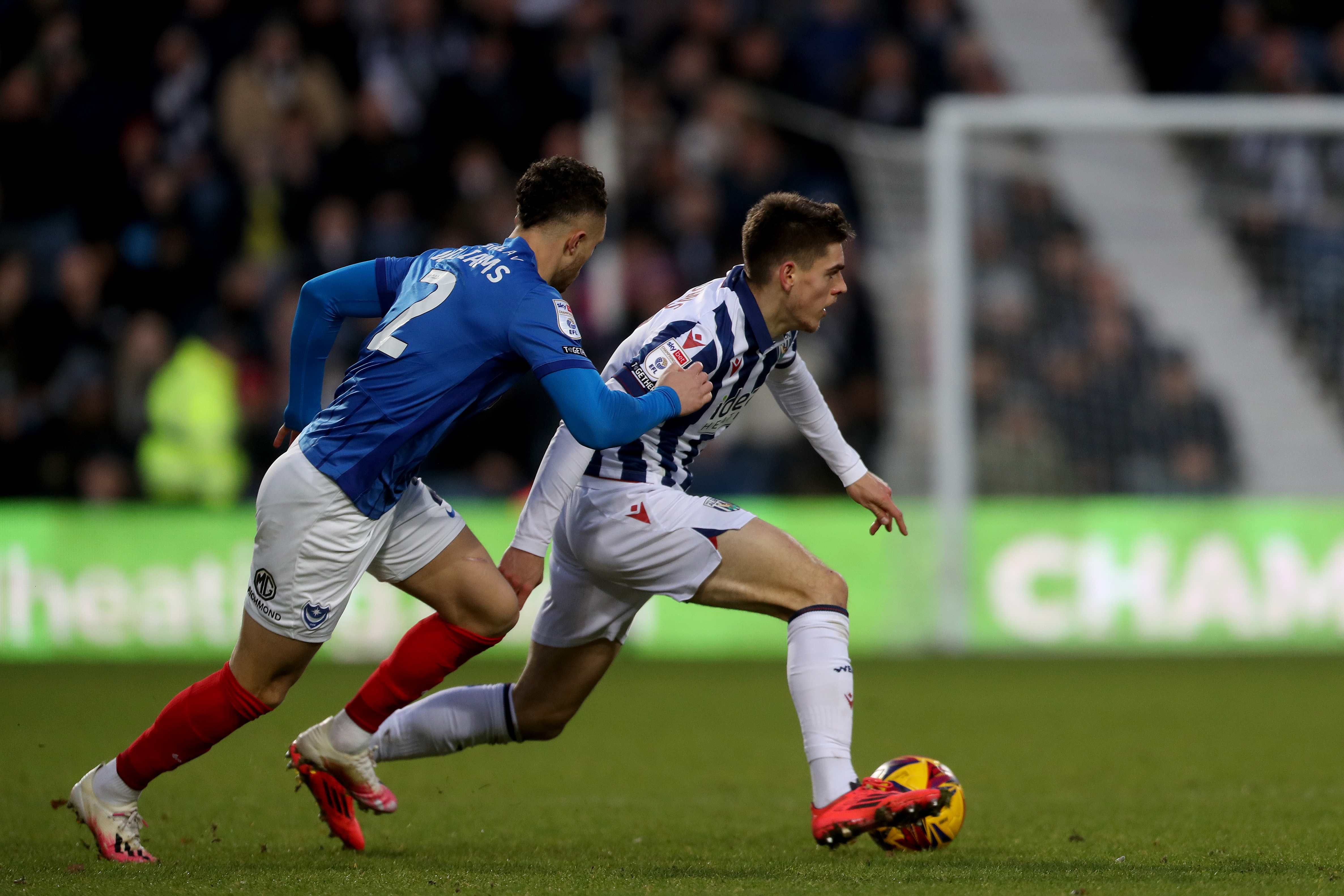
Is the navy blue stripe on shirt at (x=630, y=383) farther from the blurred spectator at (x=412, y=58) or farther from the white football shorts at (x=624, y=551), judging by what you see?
the blurred spectator at (x=412, y=58)

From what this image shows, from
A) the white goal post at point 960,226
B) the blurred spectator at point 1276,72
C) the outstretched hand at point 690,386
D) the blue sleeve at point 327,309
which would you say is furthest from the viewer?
the blurred spectator at point 1276,72

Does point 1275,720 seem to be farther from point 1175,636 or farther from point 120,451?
point 120,451

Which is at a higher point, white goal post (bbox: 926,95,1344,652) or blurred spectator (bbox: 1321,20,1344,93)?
blurred spectator (bbox: 1321,20,1344,93)

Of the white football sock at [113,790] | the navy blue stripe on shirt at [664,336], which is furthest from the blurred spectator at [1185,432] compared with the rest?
the white football sock at [113,790]

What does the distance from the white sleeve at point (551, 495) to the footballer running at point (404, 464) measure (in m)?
0.04

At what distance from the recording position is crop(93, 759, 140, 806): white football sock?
4828mm

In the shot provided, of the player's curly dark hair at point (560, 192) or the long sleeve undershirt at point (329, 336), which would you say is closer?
the long sleeve undershirt at point (329, 336)

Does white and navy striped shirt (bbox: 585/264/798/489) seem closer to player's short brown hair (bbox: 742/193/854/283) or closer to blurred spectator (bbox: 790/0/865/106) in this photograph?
player's short brown hair (bbox: 742/193/854/283)

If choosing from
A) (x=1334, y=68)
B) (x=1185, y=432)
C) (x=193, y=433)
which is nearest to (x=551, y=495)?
(x=193, y=433)

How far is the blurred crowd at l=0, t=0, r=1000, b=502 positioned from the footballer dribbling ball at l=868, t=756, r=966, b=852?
7935 mm

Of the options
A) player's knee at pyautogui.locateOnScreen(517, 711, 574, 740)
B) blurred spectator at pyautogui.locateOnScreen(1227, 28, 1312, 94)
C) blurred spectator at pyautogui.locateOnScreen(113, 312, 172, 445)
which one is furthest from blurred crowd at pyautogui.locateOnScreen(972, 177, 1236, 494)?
player's knee at pyautogui.locateOnScreen(517, 711, 574, 740)

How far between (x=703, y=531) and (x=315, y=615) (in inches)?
43.4

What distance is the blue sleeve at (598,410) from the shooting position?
14.8ft

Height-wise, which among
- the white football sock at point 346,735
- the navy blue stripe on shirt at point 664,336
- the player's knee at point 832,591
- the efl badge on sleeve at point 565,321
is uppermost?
the efl badge on sleeve at point 565,321
